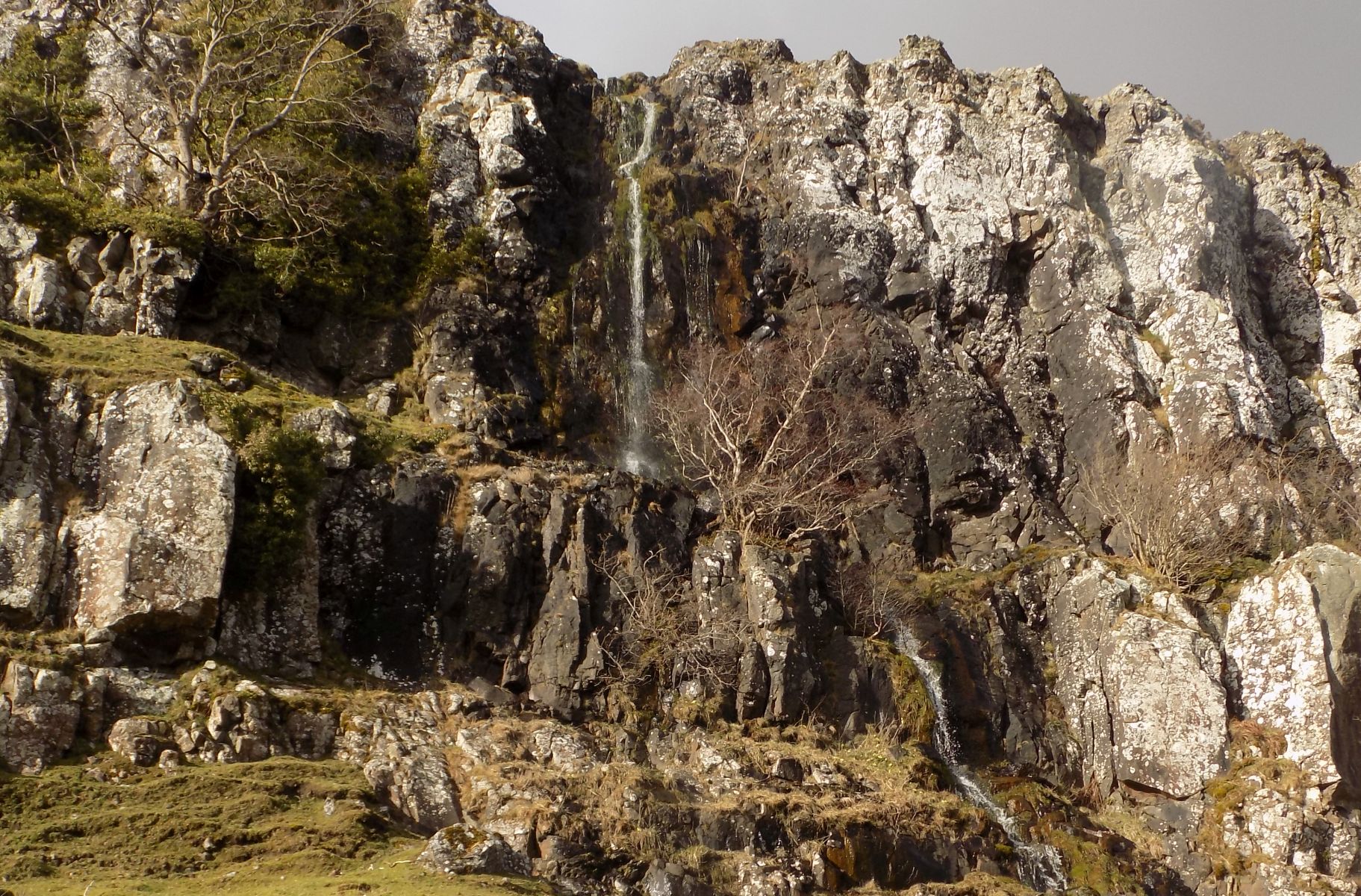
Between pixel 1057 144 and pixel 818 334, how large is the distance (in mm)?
13050

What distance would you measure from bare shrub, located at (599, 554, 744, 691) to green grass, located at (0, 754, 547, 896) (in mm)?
6635

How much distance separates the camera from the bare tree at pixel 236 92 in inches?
1022

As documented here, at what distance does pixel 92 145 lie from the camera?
27484 millimetres

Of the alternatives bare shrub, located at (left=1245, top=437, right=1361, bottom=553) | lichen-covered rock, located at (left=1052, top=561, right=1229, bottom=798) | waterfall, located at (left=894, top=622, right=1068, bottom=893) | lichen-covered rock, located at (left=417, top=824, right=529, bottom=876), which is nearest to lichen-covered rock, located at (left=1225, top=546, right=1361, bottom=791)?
lichen-covered rock, located at (left=1052, top=561, right=1229, bottom=798)

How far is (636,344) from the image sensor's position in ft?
101

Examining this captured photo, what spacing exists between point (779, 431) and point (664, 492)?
407 cm

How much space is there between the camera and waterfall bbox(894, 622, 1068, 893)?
1903 cm

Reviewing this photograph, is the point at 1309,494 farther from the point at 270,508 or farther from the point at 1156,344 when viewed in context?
the point at 270,508

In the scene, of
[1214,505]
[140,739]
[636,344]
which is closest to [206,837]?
[140,739]

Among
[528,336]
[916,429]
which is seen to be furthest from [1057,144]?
[528,336]

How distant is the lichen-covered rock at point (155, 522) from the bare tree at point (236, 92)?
9152 millimetres

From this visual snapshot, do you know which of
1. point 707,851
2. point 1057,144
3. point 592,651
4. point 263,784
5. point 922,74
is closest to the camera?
point 263,784

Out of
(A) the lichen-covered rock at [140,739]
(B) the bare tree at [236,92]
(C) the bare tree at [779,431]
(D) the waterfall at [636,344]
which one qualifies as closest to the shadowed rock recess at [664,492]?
(A) the lichen-covered rock at [140,739]

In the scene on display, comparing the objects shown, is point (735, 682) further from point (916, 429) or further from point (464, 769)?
point (916, 429)
